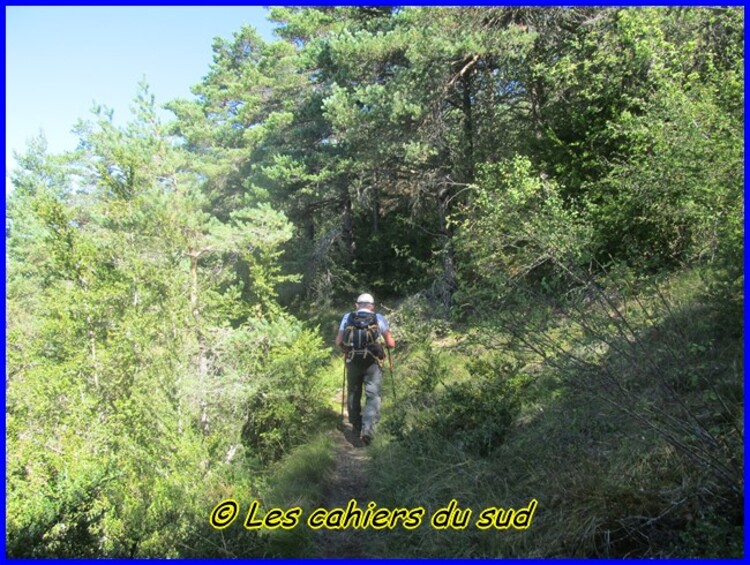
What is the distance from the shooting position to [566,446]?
13.4 ft

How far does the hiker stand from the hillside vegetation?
31cm

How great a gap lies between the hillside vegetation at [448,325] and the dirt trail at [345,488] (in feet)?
0.13

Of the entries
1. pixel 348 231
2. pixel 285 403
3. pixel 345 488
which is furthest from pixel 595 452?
pixel 348 231

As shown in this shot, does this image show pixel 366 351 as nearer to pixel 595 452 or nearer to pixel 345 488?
A: pixel 345 488

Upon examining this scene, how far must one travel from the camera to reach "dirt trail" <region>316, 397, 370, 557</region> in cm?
381

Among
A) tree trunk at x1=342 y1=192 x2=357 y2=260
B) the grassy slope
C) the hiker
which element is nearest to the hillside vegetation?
the grassy slope

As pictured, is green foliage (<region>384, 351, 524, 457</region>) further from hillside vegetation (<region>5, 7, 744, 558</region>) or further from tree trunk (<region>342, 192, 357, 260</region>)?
tree trunk (<region>342, 192, 357, 260</region>)

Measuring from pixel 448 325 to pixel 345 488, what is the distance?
2.17m

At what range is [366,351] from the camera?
237 inches

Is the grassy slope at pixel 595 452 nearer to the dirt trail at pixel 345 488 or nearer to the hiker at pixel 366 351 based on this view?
the dirt trail at pixel 345 488

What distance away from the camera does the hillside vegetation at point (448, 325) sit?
11.1 feet

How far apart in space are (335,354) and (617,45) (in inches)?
372

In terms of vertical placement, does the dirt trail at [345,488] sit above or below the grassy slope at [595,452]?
below

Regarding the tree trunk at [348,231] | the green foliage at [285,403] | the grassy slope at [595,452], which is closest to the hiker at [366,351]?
the grassy slope at [595,452]
